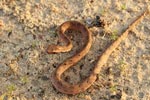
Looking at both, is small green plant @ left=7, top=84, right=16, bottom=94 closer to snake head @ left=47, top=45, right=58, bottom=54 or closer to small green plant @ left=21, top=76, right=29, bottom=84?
small green plant @ left=21, top=76, right=29, bottom=84

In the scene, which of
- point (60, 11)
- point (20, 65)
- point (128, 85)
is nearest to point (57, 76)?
point (20, 65)

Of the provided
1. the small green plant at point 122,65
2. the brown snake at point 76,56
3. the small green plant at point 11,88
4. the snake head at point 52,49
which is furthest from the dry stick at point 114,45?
the small green plant at point 11,88

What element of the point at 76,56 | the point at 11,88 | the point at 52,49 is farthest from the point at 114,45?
the point at 11,88

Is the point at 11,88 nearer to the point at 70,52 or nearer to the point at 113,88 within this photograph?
the point at 70,52

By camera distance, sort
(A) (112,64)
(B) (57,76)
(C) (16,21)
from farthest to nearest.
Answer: (C) (16,21), (A) (112,64), (B) (57,76)

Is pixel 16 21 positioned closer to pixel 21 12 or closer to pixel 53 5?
pixel 21 12

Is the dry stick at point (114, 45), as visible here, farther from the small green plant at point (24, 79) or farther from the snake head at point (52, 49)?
the small green plant at point (24, 79)

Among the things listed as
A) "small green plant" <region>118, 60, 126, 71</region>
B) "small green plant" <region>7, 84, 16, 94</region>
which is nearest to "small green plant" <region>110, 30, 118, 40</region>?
"small green plant" <region>118, 60, 126, 71</region>
